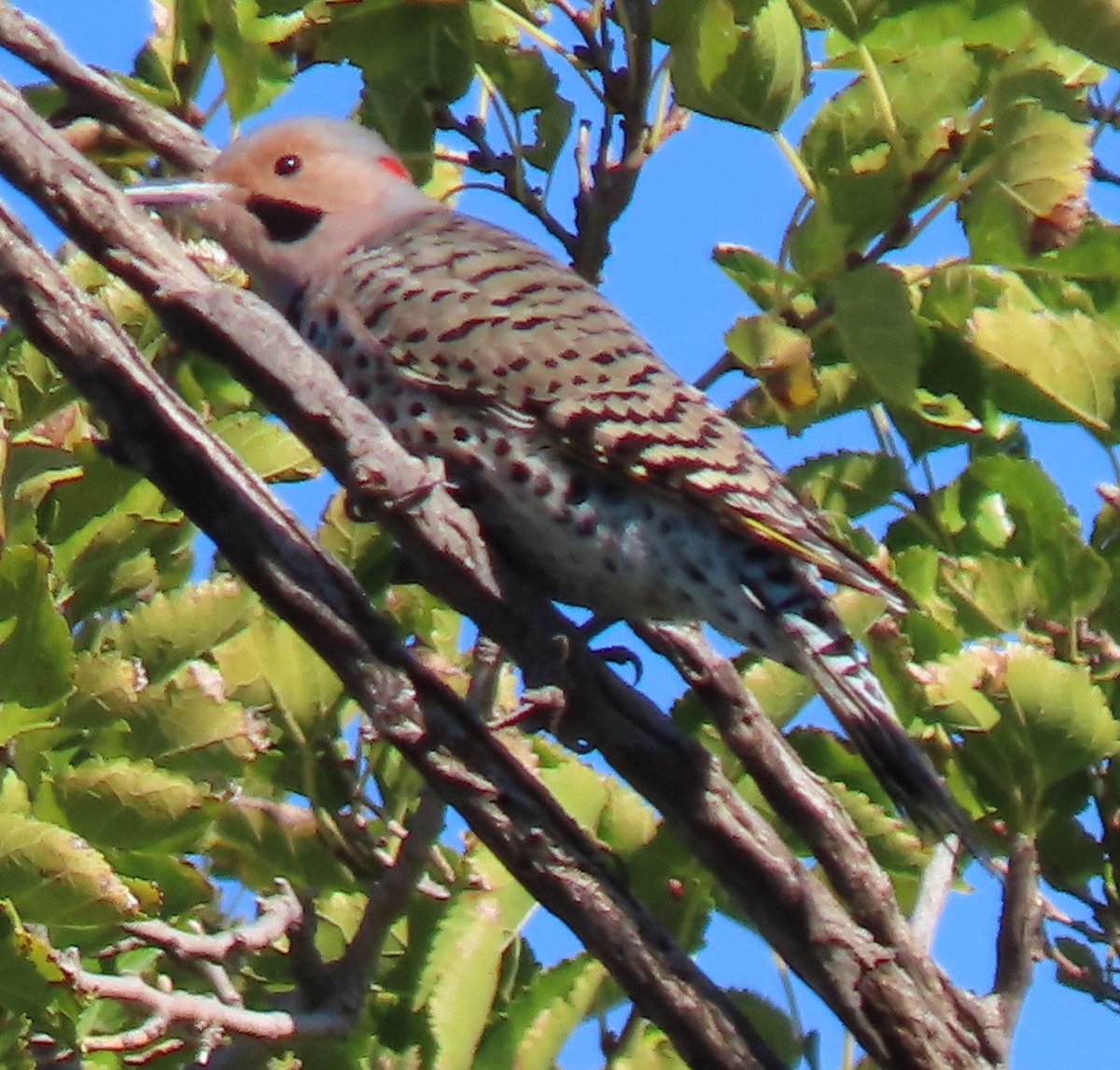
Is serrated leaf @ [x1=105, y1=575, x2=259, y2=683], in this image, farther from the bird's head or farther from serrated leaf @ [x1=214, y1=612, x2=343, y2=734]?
the bird's head

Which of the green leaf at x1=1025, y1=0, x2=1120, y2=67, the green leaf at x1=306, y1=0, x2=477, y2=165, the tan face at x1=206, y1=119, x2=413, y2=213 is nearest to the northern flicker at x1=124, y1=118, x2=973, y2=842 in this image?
the tan face at x1=206, y1=119, x2=413, y2=213

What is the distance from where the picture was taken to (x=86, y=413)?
131 inches

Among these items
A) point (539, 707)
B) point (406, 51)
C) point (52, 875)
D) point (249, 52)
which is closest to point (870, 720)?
point (539, 707)

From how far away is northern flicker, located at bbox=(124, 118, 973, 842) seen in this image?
3324mm

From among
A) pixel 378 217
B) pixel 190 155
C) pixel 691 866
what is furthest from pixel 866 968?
pixel 378 217

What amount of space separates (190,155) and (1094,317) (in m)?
1.69

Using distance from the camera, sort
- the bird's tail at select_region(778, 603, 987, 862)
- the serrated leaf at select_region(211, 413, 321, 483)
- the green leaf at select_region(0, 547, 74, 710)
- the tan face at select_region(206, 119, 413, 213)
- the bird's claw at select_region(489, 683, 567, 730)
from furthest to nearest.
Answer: the tan face at select_region(206, 119, 413, 213)
the serrated leaf at select_region(211, 413, 321, 483)
the bird's tail at select_region(778, 603, 987, 862)
the bird's claw at select_region(489, 683, 567, 730)
the green leaf at select_region(0, 547, 74, 710)

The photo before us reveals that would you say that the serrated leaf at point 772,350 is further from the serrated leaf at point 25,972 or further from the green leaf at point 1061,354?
the serrated leaf at point 25,972

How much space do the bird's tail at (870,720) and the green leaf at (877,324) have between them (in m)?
0.54

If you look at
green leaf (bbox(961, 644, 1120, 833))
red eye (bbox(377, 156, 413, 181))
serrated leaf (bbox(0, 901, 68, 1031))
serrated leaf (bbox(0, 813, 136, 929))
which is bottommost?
serrated leaf (bbox(0, 901, 68, 1031))

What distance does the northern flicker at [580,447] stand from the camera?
3324 mm

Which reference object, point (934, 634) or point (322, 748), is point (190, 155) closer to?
point (322, 748)

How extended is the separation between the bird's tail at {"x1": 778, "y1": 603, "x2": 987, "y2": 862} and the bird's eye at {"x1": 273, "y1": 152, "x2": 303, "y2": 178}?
5.89 feet

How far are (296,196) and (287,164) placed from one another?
0.12 meters
